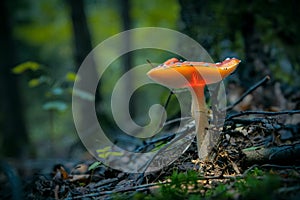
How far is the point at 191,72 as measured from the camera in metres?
1.56

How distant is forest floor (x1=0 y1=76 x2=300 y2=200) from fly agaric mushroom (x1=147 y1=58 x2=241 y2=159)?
15 cm

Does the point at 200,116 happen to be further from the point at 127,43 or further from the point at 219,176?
the point at 127,43

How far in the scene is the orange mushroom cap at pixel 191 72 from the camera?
4.93 feet

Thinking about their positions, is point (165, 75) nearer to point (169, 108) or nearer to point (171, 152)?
point (171, 152)

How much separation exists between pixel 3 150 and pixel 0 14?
10.0 ft

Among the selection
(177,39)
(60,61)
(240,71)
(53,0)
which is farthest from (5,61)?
(240,71)

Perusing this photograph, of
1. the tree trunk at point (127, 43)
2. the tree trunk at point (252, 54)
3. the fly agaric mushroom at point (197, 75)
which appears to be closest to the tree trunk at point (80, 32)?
the tree trunk at point (252, 54)

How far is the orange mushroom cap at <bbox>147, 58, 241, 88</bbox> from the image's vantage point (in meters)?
1.50

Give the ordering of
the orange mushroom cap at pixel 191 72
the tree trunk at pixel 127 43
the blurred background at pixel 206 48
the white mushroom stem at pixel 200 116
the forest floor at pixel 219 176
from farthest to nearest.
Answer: the tree trunk at pixel 127 43 < the blurred background at pixel 206 48 < the white mushroom stem at pixel 200 116 < the orange mushroom cap at pixel 191 72 < the forest floor at pixel 219 176

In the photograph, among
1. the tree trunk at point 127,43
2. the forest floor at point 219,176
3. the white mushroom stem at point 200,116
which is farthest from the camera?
the tree trunk at point 127,43

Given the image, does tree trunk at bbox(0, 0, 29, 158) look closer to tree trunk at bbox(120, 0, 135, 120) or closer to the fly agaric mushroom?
tree trunk at bbox(120, 0, 135, 120)

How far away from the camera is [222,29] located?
3.37m

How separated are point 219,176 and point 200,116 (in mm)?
373

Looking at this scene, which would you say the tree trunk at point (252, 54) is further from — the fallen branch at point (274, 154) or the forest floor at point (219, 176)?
the fallen branch at point (274, 154)
